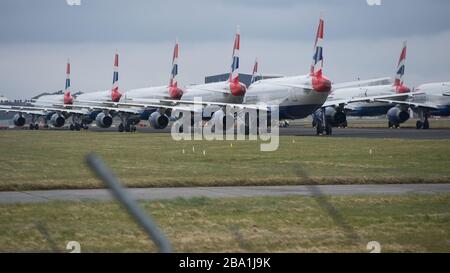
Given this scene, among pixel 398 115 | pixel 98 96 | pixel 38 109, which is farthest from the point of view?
pixel 38 109

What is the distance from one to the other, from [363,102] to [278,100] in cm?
1850

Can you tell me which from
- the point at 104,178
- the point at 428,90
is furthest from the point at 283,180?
the point at 428,90

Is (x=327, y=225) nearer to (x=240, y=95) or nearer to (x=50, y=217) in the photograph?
(x=50, y=217)

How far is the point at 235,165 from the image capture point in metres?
34.2

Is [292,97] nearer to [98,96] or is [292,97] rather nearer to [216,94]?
[216,94]

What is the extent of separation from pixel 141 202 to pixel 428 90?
214 feet

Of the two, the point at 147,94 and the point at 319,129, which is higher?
the point at 147,94

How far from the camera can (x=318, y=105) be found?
6706 centimetres

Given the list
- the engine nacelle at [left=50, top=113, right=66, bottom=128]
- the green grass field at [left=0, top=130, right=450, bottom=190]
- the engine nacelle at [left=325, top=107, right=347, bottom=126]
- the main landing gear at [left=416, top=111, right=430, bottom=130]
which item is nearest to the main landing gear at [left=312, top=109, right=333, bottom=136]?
the engine nacelle at [left=325, top=107, right=347, bottom=126]

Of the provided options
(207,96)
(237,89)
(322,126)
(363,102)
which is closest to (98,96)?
(207,96)

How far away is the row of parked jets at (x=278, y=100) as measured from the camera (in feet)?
220

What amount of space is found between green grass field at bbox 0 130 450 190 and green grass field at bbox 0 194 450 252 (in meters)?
2.90

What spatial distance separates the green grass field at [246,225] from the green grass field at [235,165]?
290 centimetres

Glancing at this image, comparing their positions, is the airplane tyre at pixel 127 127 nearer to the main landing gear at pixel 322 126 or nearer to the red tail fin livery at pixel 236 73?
the red tail fin livery at pixel 236 73
